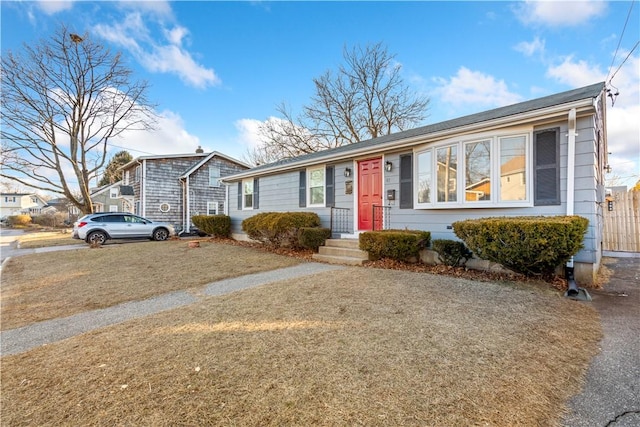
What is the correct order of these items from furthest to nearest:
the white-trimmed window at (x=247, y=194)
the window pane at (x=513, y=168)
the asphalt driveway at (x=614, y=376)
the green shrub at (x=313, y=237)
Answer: the white-trimmed window at (x=247, y=194), the green shrub at (x=313, y=237), the window pane at (x=513, y=168), the asphalt driveway at (x=614, y=376)

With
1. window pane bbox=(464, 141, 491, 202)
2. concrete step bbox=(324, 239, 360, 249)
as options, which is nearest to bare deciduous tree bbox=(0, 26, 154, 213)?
concrete step bbox=(324, 239, 360, 249)

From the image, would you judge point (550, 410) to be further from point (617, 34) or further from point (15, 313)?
point (617, 34)

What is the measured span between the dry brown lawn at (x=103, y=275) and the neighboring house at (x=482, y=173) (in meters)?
2.76

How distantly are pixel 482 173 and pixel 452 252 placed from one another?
165cm

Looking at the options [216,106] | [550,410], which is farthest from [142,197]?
[550,410]

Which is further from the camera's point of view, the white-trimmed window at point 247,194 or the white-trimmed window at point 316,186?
the white-trimmed window at point 247,194

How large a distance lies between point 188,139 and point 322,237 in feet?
74.5

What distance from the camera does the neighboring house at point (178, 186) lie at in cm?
1825

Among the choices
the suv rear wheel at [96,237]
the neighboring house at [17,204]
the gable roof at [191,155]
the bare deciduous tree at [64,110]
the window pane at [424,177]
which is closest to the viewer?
the window pane at [424,177]

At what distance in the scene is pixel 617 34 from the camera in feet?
22.8

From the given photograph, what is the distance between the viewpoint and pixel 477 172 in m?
5.97

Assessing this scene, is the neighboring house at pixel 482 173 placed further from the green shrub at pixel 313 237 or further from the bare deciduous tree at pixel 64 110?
the bare deciduous tree at pixel 64 110

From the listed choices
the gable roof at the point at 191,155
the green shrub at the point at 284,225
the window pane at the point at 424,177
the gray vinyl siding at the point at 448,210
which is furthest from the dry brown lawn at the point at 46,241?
the window pane at the point at 424,177

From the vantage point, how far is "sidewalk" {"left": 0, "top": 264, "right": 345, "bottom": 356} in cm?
343
